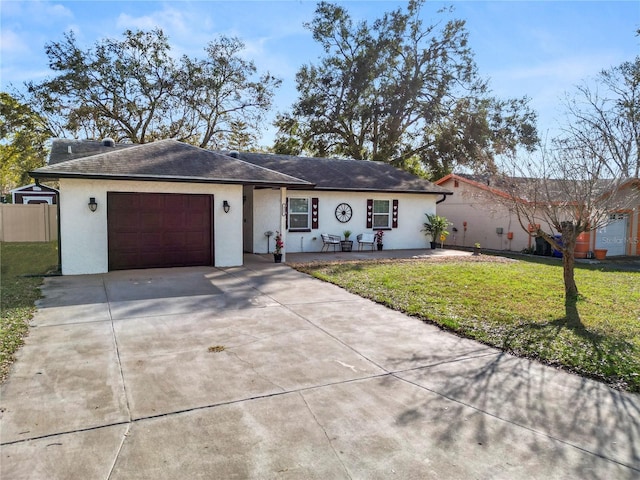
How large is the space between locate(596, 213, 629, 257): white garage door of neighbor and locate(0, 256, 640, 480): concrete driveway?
1524 cm

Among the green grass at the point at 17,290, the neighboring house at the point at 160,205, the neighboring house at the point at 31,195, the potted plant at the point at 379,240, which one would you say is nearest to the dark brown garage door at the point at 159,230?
the neighboring house at the point at 160,205

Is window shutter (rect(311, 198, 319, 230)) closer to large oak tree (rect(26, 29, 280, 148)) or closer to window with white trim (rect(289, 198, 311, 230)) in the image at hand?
window with white trim (rect(289, 198, 311, 230))

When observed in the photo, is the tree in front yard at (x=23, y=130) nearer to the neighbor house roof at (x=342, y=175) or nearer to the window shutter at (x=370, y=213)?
the neighbor house roof at (x=342, y=175)

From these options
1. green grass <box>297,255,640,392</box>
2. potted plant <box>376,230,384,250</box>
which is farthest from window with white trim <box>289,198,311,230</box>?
green grass <box>297,255,640,392</box>

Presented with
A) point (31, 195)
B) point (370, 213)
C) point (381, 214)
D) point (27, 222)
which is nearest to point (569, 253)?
point (370, 213)

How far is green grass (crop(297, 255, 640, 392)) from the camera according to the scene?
470 cm

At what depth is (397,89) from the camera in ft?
83.3

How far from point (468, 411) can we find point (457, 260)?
10022mm

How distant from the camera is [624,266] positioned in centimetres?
1367

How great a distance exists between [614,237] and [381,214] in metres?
10.4

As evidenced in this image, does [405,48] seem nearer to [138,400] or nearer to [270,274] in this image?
[270,274]

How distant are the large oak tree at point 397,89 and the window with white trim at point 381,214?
10.9m

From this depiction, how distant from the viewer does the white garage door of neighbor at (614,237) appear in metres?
16.9

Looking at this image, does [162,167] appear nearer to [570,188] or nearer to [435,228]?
[570,188]
